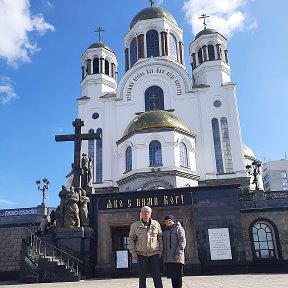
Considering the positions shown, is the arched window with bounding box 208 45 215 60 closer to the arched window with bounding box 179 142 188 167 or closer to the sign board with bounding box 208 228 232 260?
the arched window with bounding box 179 142 188 167

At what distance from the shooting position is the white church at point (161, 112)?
95.2 feet

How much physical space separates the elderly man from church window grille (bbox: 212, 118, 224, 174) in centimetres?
2586

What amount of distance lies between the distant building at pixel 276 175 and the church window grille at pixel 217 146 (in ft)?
202

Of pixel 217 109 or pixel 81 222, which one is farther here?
pixel 217 109

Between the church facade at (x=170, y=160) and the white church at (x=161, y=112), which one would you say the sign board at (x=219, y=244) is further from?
the white church at (x=161, y=112)

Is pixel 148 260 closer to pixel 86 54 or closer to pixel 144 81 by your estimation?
pixel 144 81

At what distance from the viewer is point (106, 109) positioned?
1411 inches

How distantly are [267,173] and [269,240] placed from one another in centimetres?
7484

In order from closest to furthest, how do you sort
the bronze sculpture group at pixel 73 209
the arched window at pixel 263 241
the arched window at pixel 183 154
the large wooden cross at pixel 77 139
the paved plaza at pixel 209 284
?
the paved plaza at pixel 209 284, the bronze sculpture group at pixel 73 209, the large wooden cross at pixel 77 139, the arched window at pixel 263 241, the arched window at pixel 183 154

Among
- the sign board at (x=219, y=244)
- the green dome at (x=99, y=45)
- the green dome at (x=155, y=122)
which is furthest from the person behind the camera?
the green dome at (x=99, y=45)

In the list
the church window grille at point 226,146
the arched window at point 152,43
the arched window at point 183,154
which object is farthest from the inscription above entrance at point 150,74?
the arched window at point 183,154

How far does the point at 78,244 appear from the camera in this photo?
52.7 ft

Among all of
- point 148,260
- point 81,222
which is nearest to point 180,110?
point 81,222

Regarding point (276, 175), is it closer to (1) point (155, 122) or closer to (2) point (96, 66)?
(2) point (96, 66)
